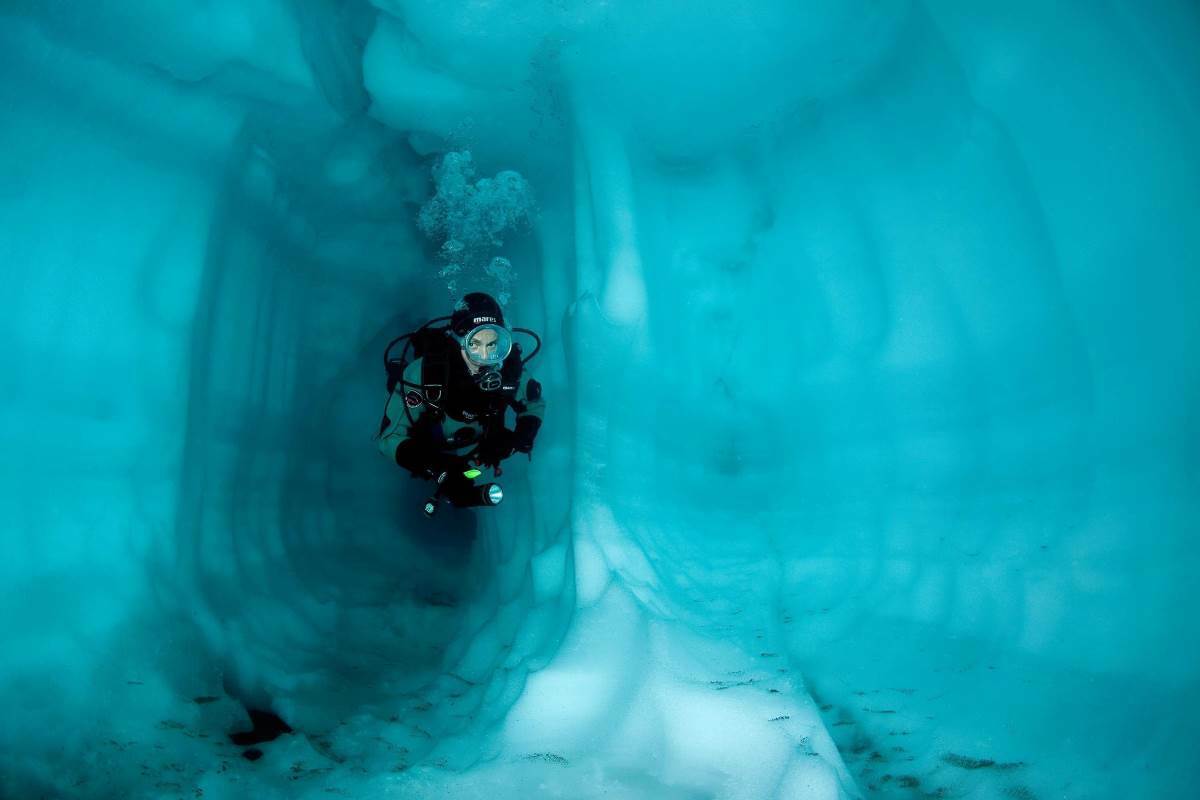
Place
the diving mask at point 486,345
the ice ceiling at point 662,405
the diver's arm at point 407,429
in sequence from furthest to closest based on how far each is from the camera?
the diver's arm at point 407,429
the diving mask at point 486,345
the ice ceiling at point 662,405

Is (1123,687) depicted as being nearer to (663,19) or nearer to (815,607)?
(815,607)

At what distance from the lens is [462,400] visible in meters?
3.61

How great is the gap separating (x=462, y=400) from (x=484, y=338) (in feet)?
1.35

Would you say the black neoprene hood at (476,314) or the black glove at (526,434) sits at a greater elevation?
the black neoprene hood at (476,314)

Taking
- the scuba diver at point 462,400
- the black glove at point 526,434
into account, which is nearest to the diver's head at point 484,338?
the scuba diver at point 462,400

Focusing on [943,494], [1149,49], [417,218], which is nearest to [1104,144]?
[1149,49]

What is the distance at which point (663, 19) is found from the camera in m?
3.48

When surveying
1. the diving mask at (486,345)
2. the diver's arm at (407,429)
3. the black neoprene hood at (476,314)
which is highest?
the black neoprene hood at (476,314)

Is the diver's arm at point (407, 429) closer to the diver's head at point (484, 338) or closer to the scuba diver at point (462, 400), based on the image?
the scuba diver at point (462, 400)

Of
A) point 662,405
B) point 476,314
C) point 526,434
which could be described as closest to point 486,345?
point 476,314

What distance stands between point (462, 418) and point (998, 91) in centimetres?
288

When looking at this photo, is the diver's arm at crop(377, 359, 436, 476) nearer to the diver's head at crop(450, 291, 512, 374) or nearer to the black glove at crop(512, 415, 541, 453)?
the diver's head at crop(450, 291, 512, 374)

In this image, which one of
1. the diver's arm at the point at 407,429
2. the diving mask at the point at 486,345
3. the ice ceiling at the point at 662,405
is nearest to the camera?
the ice ceiling at the point at 662,405

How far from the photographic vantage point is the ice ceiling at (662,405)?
221 centimetres
